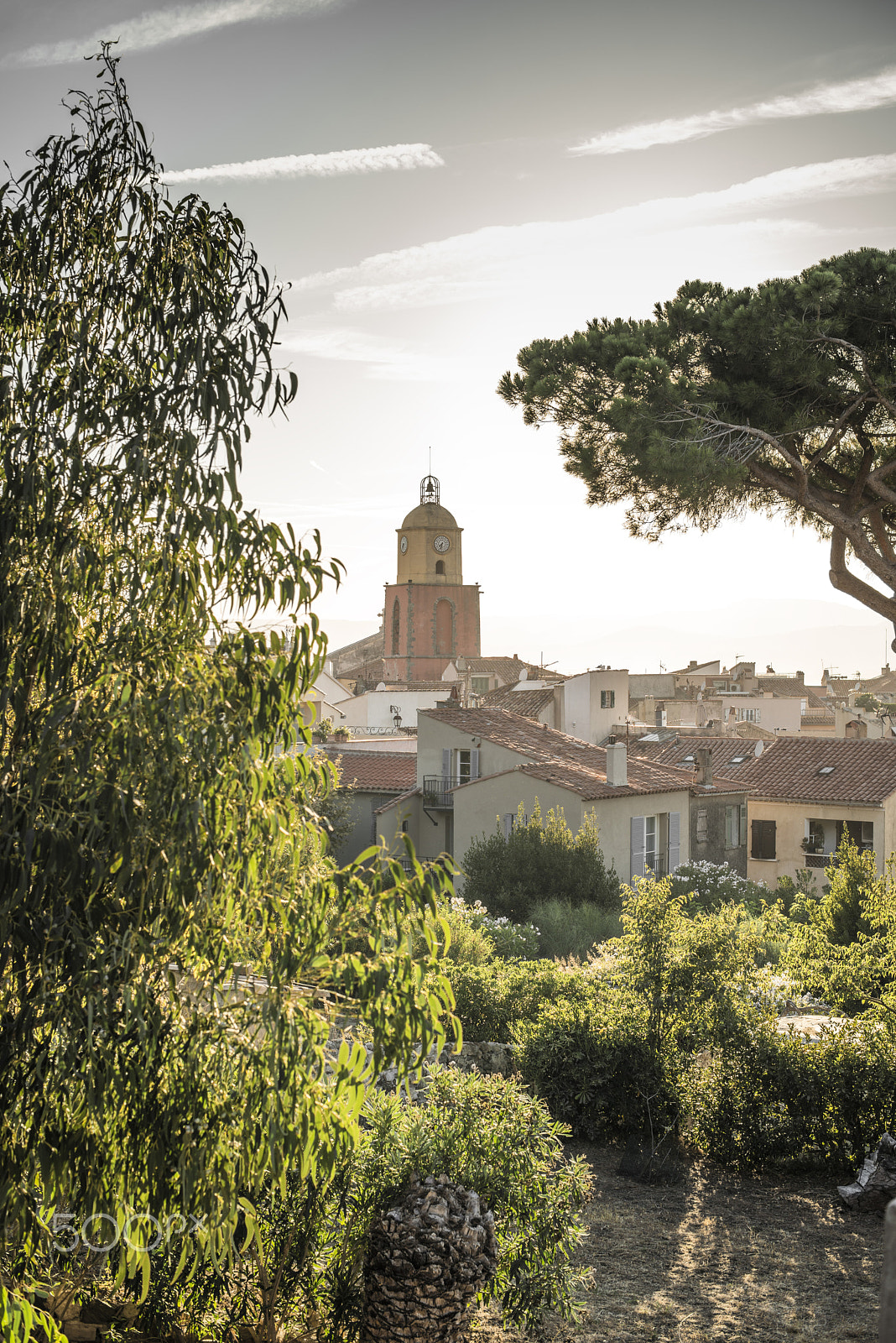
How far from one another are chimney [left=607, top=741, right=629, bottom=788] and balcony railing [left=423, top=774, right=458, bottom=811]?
4701 mm

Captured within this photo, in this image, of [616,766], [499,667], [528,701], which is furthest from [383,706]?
[616,766]

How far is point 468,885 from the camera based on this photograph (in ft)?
71.7

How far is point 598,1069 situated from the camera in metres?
10.6

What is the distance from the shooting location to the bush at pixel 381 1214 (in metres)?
5.56

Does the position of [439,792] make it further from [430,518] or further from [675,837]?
[430,518]

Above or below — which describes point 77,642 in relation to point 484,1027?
above

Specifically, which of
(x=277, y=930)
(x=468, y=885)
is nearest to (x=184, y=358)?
(x=277, y=930)

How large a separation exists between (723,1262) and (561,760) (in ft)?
62.7

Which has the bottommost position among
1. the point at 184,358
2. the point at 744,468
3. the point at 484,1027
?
the point at 484,1027

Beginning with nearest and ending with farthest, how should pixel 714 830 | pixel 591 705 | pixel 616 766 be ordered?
pixel 616 766 → pixel 714 830 → pixel 591 705

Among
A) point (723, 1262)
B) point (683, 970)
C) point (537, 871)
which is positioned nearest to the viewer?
point (723, 1262)

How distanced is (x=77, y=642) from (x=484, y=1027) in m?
9.76

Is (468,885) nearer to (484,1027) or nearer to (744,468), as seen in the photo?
(484,1027)

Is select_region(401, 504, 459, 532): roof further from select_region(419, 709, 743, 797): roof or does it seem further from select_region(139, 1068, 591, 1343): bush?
select_region(139, 1068, 591, 1343): bush
